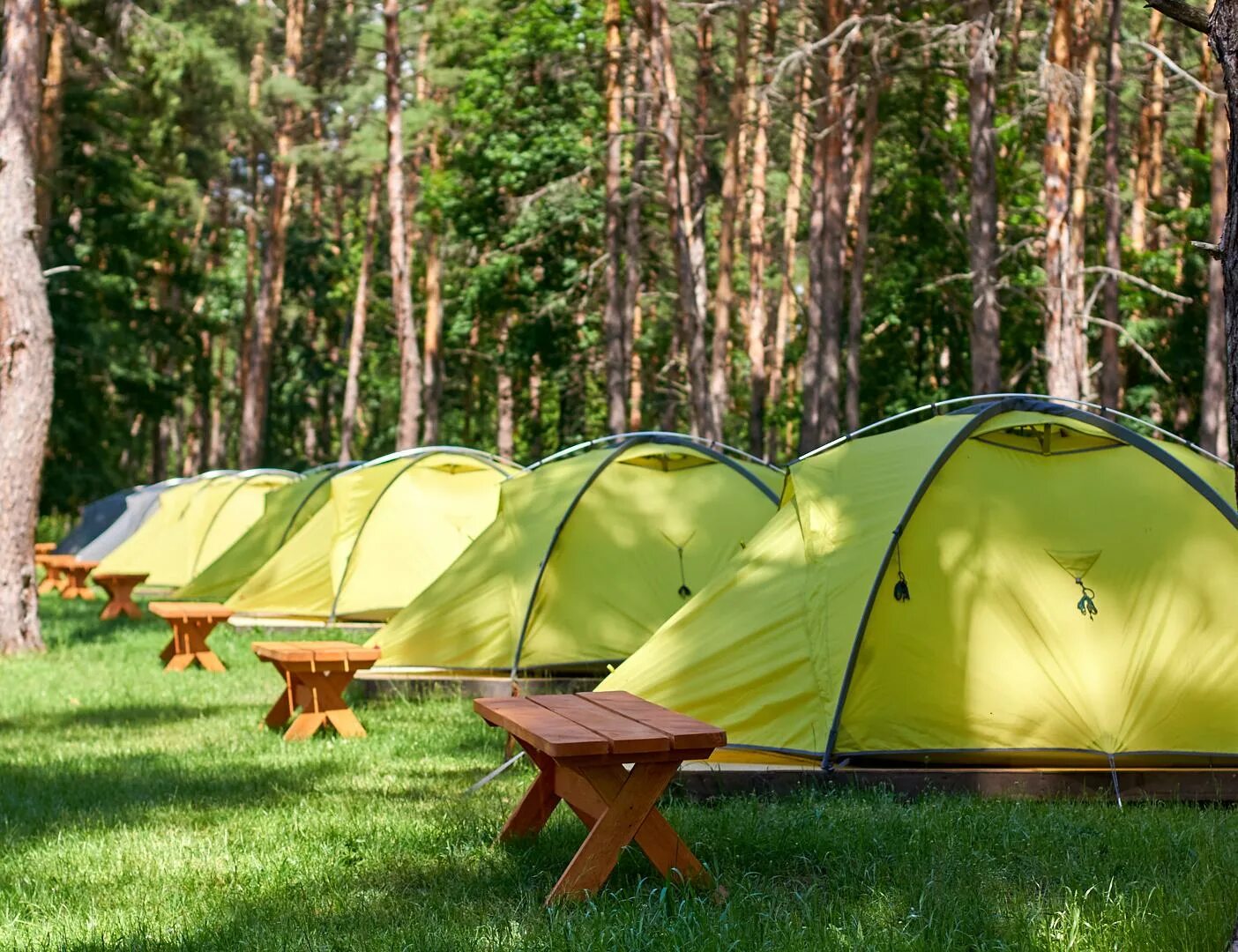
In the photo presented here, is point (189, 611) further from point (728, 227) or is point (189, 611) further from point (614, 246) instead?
point (728, 227)

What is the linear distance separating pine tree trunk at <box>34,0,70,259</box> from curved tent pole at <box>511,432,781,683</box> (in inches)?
633

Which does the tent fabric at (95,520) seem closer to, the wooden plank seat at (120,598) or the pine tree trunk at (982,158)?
the wooden plank seat at (120,598)

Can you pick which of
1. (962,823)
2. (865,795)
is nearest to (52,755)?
(865,795)

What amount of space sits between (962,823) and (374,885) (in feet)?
7.70

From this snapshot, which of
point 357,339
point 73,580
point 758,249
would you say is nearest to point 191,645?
point 73,580

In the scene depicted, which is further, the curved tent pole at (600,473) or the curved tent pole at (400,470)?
the curved tent pole at (400,470)

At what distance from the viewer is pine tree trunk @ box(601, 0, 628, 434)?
812 inches

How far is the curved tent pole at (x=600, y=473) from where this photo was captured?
9.55 meters

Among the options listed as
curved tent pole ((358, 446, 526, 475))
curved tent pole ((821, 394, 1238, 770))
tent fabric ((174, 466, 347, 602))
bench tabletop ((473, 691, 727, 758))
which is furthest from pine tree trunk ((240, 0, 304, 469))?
bench tabletop ((473, 691, 727, 758))

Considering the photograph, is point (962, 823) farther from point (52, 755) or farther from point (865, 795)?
point (52, 755)

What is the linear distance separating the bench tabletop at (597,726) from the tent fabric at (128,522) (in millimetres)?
18010

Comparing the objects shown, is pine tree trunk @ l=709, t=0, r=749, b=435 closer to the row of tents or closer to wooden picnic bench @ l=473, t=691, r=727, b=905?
the row of tents

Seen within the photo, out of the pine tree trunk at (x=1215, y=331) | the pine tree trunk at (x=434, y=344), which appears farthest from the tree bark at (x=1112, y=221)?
the pine tree trunk at (x=434, y=344)

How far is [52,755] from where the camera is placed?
7594mm
